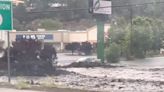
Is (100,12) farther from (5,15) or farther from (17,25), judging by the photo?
(17,25)

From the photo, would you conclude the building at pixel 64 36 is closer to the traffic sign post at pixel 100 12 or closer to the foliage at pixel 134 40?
the foliage at pixel 134 40

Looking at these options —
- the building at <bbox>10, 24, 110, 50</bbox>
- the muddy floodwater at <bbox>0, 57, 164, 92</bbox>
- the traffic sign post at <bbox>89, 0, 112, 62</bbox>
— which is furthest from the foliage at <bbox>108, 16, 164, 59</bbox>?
the muddy floodwater at <bbox>0, 57, 164, 92</bbox>

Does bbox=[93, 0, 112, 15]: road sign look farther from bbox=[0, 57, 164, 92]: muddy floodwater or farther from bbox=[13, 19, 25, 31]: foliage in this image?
bbox=[13, 19, 25, 31]: foliage

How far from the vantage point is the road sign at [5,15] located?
17719mm

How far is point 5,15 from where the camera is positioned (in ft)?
58.3

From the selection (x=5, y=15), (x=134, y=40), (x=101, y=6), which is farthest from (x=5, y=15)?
(x=134, y=40)

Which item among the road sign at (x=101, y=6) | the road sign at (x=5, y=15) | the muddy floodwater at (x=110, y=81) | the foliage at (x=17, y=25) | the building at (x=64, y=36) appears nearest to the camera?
the road sign at (x=5, y=15)

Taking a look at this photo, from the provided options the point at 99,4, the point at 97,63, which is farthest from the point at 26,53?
the point at 99,4

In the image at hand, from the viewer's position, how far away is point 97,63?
1730 inches

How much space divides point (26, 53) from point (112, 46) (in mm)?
23585

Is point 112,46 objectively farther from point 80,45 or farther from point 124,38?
point 80,45

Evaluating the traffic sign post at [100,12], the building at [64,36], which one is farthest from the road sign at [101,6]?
the building at [64,36]

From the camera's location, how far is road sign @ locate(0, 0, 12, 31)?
17.7 metres

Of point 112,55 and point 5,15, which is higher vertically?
point 5,15
